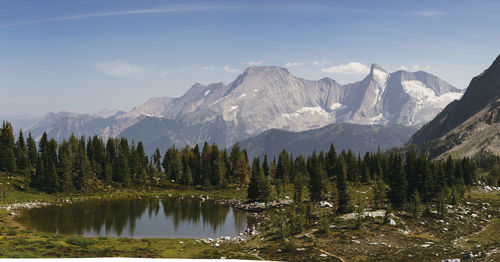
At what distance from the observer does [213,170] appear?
153m

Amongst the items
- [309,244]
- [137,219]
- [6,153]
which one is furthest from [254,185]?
[6,153]

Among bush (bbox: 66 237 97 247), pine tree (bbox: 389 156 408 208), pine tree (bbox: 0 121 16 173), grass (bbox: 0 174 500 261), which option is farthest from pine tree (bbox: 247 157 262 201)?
pine tree (bbox: 0 121 16 173)

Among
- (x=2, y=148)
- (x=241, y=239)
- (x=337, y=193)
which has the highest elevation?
(x=2, y=148)

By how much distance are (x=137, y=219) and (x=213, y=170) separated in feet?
207

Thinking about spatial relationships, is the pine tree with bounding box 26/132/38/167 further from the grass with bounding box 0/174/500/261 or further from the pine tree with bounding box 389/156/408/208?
the pine tree with bounding box 389/156/408/208

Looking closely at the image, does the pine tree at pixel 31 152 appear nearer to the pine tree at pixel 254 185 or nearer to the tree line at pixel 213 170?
the tree line at pixel 213 170

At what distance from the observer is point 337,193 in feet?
258

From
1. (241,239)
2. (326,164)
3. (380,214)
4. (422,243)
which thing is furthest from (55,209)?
(326,164)

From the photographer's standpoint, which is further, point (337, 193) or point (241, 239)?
point (337, 193)

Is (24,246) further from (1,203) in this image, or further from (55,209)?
(1,203)

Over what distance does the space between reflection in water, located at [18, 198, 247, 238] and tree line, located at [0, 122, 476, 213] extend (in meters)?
16.1

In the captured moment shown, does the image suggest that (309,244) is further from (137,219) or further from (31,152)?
(31,152)

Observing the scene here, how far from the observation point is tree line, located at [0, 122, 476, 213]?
93.1 metres

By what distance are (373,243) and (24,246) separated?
4654 centimetres
